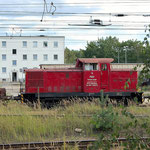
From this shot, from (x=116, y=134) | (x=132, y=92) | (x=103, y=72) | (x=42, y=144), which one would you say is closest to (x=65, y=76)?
(x=103, y=72)

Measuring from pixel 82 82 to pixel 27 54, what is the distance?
36.5 metres

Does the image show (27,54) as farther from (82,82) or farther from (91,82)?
(91,82)

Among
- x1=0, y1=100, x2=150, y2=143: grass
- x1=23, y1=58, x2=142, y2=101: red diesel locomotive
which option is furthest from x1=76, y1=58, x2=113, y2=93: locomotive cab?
x1=0, y1=100, x2=150, y2=143: grass

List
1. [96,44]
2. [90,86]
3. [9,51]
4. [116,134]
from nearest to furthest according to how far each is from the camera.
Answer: [116,134] → [90,86] → [9,51] → [96,44]

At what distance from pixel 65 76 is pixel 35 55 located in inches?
1401

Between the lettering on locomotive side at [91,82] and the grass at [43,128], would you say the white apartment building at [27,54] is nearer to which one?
the lettering on locomotive side at [91,82]

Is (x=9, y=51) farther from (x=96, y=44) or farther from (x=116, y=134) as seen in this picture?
(x=116, y=134)

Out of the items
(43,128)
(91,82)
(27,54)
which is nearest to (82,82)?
(91,82)

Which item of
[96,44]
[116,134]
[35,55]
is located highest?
[96,44]

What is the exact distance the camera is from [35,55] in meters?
47.7

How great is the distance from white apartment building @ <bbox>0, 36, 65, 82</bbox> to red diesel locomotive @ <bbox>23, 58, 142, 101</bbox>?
34.3 m

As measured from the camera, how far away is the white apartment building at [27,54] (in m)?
47.2

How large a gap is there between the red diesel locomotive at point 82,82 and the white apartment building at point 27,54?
112 feet

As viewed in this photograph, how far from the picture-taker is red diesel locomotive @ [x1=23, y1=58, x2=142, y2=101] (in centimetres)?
1298
